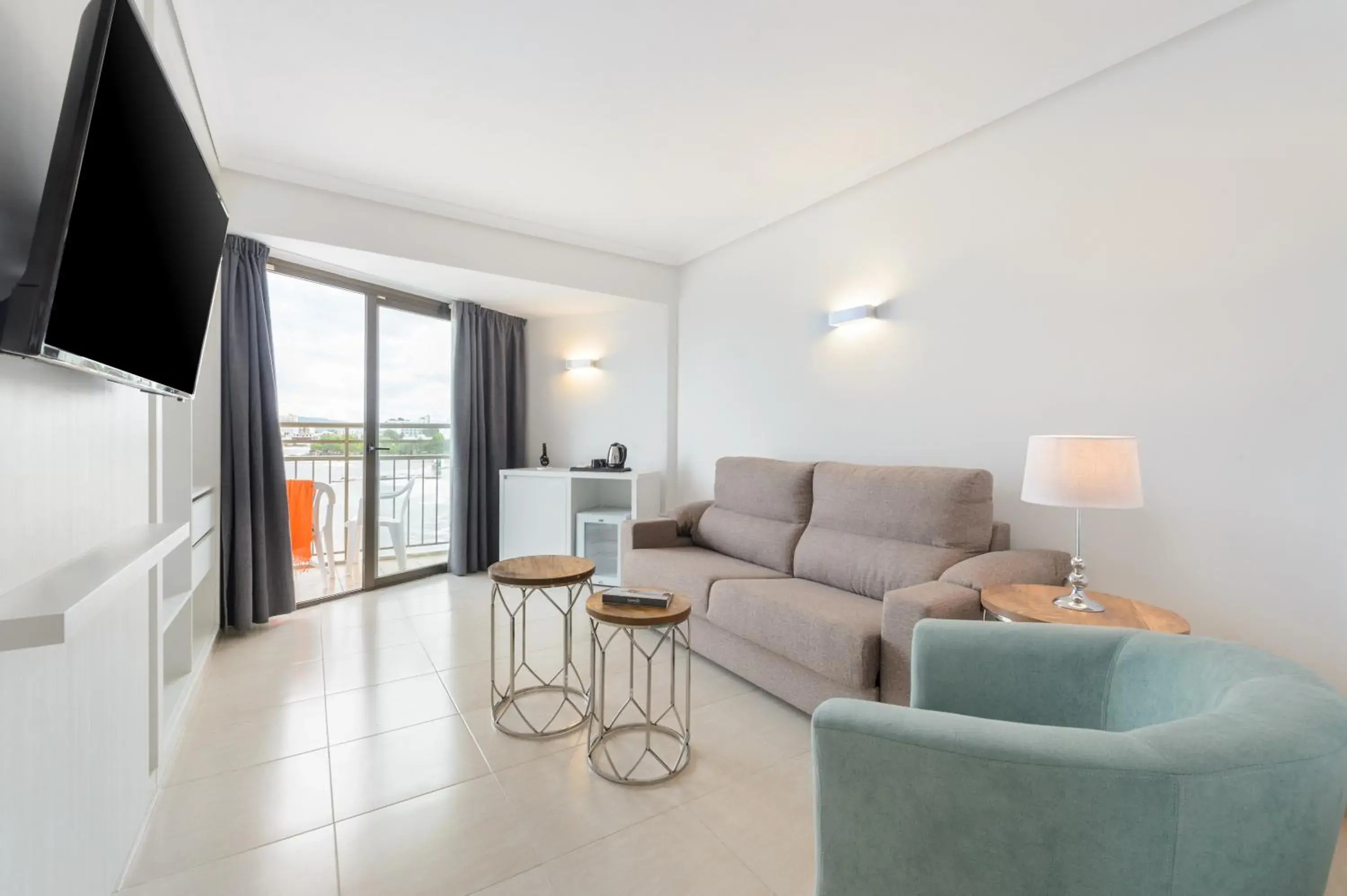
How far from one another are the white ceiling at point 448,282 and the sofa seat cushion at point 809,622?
2.75m

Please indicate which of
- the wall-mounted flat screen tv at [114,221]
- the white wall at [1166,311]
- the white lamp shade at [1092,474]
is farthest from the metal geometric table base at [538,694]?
the white wall at [1166,311]

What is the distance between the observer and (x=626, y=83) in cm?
250

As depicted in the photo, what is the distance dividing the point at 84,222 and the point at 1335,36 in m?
3.30

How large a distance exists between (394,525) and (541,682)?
7.64 feet

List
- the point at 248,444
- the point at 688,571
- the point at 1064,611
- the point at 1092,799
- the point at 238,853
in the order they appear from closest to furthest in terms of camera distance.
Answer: the point at 1092,799 < the point at 238,853 < the point at 1064,611 < the point at 688,571 < the point at 248,444

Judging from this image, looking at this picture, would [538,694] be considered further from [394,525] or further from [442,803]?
[394,525]

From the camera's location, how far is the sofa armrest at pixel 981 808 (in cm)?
75

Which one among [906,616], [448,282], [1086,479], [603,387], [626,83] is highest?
[626,83]

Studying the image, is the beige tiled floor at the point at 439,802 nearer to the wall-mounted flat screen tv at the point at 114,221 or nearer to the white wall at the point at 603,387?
the wall-mounted flat screen tv at the point at 114,221

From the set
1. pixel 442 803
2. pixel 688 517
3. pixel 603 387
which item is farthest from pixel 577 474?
pixel 442 803

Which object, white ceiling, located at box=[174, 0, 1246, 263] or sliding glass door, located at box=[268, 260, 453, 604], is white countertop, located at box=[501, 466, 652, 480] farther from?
white ceiling, located at box=[174, 0, 1246, 263]

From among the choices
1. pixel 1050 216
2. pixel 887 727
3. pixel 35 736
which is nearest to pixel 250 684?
pixel 35 736

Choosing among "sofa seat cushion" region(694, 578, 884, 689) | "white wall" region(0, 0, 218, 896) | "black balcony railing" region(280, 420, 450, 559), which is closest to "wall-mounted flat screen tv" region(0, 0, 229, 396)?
"white wall" region(0, 0, 218, 896)

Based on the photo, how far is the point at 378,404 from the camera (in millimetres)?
4262
